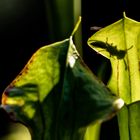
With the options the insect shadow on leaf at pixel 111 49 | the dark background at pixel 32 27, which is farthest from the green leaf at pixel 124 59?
the dark background at pixel 32 27

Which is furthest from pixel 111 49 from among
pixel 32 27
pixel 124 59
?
pixel 32 27

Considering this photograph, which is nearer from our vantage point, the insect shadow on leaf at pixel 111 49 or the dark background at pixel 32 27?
the insect shadow on leaf at pixel 111 49

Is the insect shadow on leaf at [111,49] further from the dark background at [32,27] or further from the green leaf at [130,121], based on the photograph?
the dark background at [32,27]

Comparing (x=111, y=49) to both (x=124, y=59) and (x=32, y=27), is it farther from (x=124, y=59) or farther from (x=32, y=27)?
(x=32, y=27)

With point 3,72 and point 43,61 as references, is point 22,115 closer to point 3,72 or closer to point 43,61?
point 43,61

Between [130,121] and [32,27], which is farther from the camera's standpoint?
[32,27]

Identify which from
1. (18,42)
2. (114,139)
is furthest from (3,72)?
(114,139)

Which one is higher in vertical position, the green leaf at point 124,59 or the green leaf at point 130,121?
the green leaf at point 124,59

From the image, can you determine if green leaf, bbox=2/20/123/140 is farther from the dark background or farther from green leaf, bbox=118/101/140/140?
the dark background
